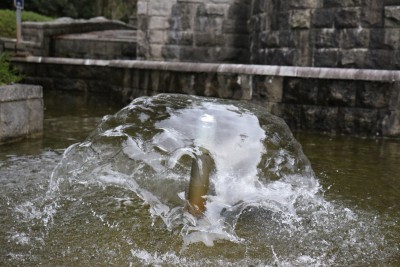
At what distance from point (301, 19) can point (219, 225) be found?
7379 millimetres

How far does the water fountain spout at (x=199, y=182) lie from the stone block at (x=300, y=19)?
717 cm

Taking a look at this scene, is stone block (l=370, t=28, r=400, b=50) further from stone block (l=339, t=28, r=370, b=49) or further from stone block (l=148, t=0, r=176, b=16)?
stone block (l=148, t=0, r=176, b=16)

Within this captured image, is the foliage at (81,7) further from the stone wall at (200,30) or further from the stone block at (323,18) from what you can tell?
the stone block at (323,18)

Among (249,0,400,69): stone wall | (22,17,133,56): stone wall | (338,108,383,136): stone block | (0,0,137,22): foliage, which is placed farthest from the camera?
(0,0,137,22): foliage

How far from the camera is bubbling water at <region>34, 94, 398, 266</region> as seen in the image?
10.3 feet

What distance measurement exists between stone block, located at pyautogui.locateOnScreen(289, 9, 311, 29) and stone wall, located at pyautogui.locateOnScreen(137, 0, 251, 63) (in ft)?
10.2

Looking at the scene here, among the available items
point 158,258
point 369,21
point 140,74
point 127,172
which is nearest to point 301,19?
point 369,21

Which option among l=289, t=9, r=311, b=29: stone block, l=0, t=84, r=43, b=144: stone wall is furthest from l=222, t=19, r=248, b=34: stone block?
l=0, t=84, r=43, b=144: stone wall

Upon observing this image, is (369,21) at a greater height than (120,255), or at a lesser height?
greater

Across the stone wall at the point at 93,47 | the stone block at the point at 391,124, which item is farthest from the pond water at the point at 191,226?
the stone wall at the point at 93,47

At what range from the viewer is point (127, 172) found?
11.8ft

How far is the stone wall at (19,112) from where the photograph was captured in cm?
575

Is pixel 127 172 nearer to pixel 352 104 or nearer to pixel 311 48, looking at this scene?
pixel 352 104

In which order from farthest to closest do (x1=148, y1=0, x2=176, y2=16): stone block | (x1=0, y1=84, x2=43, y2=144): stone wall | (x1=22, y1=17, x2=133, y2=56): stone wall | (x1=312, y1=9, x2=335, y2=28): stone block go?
(x1=22, y1=17, x2=133, y2=56): stone wall, (x1=148, y1=0, x2=176, y2=16): stone block, (x1=312, y1=9, x2=335, y2=28): stone block, (x1=0, y1=84, x2=43, y2=144): stone wall
